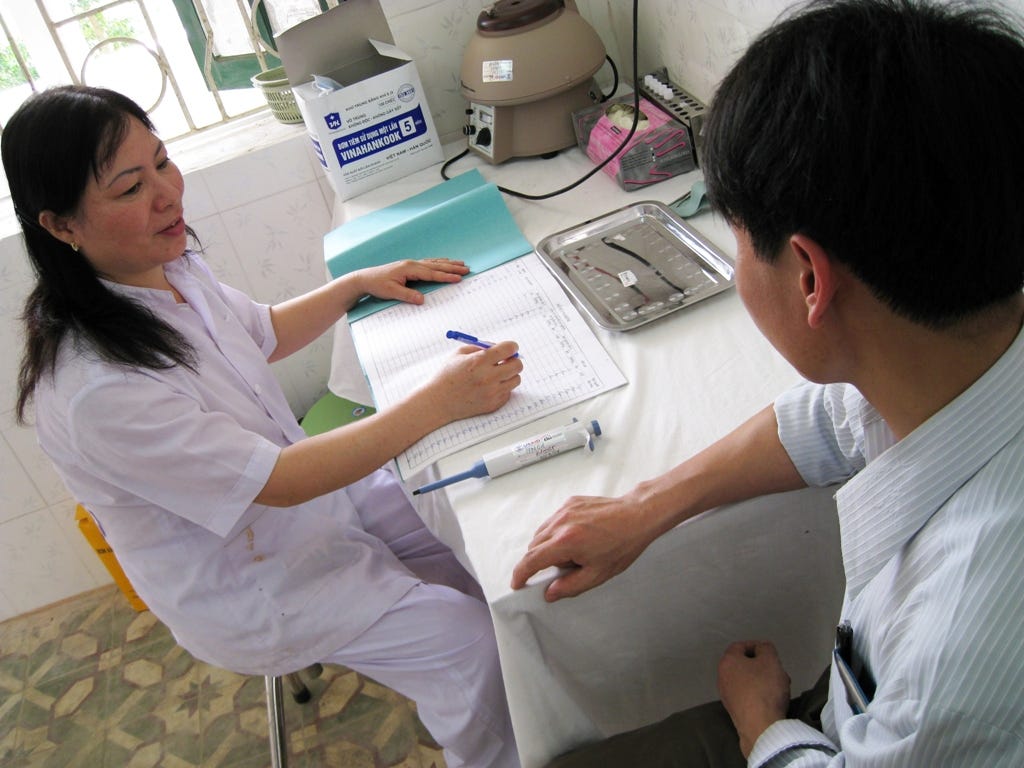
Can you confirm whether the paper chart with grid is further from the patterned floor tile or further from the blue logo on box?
the patterned floor tile

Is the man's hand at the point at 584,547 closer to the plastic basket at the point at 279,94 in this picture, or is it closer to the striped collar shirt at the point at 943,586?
the striped collar shirt at the point at 943,586

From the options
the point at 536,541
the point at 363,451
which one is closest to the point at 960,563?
the point at 536,541

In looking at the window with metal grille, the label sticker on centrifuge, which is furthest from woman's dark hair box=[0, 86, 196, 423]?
the window with metal grille

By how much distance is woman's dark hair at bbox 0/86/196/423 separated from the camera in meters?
1.12

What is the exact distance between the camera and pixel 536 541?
3.01 feet

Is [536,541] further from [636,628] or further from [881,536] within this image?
[881,536]

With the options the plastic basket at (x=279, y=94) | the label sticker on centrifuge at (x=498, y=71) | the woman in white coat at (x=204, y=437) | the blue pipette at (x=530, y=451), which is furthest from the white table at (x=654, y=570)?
the plastic basket at (x=279, y=94)

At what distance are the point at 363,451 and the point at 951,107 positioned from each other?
81 centimetres

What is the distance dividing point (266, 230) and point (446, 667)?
1.35 m

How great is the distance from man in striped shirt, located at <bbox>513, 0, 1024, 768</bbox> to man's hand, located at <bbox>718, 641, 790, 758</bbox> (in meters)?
0.12

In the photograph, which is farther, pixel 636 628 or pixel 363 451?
pixel 363 451

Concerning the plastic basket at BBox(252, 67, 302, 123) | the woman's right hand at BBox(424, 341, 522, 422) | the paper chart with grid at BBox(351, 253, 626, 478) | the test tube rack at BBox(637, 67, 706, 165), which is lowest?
the paper chart with grid at BBox(351, 253, 626, 478)

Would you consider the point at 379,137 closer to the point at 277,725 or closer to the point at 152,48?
the point at 152,48

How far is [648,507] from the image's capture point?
3.02 feet
